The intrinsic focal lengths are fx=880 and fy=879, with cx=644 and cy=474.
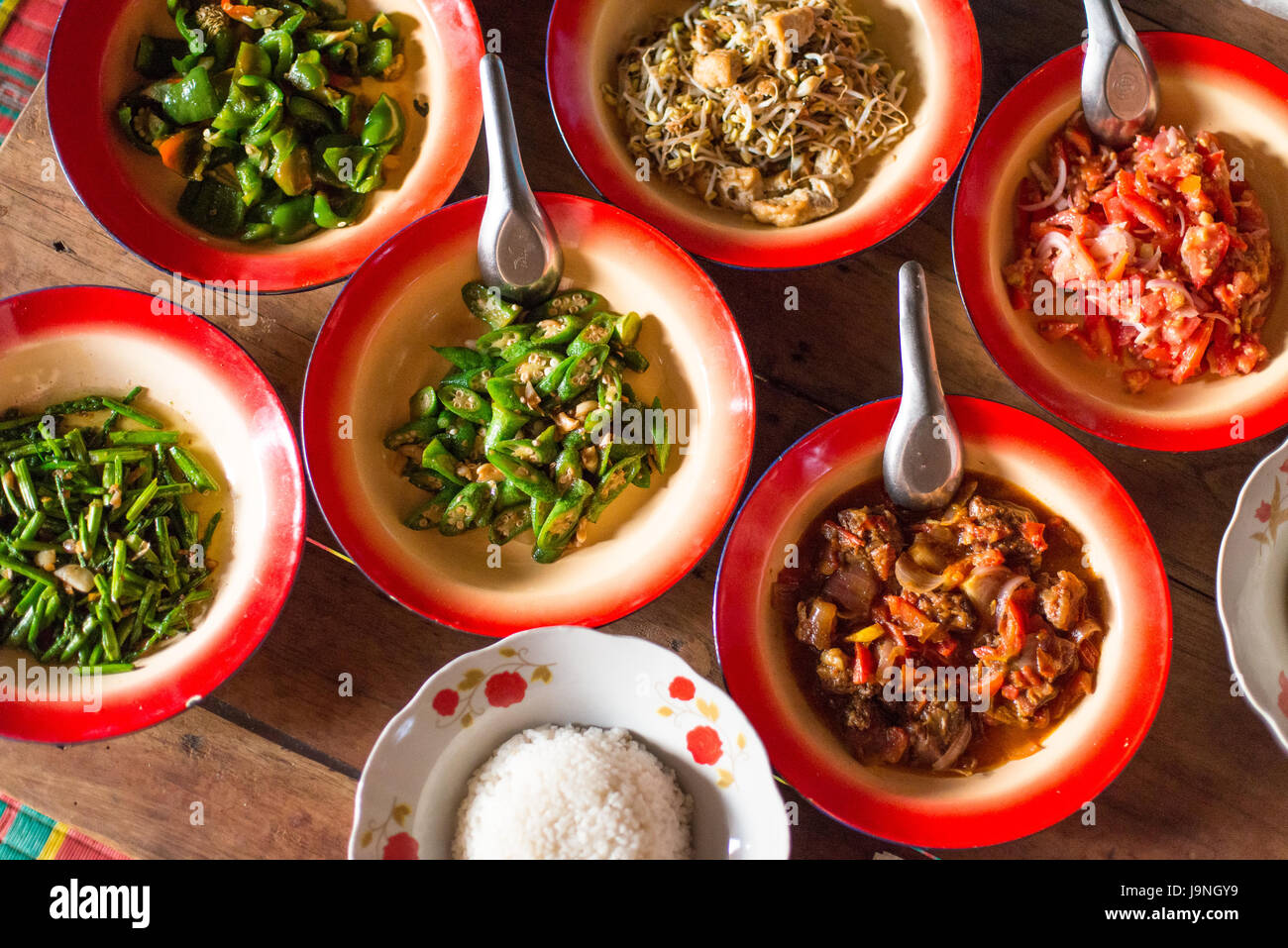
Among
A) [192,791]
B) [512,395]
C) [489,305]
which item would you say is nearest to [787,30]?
[489,305]

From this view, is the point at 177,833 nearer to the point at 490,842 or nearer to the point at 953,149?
the point at 490,842

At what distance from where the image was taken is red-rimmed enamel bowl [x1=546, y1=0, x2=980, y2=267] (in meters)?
2.09

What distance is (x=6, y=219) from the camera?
2.29 metres

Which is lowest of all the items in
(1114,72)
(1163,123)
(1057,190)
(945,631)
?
(945,631)

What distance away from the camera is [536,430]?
6.93 ft

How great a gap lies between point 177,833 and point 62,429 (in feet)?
3.38

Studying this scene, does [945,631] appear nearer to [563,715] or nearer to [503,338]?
[563,715]

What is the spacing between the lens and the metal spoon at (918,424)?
204cm

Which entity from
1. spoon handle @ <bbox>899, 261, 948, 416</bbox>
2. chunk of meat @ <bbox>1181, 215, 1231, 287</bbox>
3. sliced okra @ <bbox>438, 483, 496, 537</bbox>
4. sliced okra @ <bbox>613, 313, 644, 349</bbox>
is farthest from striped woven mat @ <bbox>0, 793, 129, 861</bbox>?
chunk of meat @ <bbox>1181, 215, 1231, 287</bbox>

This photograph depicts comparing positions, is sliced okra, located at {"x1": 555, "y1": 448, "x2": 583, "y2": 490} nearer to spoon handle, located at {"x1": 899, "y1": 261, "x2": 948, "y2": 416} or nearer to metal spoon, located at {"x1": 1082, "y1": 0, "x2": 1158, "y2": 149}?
spoon handle, located at {"x1": 899, "y1": 261, "x2": 948, "y2": 416}

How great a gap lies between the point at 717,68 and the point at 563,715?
1.61m

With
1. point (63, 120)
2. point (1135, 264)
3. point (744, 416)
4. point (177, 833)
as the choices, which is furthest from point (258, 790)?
point (1135, 264)

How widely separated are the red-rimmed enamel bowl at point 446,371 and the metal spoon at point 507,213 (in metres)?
0.07

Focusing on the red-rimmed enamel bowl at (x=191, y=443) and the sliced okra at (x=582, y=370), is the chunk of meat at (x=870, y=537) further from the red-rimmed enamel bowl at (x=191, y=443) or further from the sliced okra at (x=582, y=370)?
the red-rimmed enamel bowl at (x=191, y=443)
